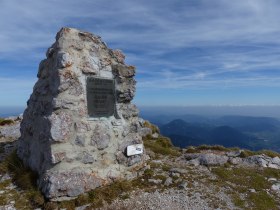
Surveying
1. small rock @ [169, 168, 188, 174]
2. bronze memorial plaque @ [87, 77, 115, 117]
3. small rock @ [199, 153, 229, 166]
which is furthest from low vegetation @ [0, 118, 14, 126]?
small rock @ [199, 153, 229, 166]

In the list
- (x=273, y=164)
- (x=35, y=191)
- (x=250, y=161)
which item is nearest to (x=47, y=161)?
(x=35, y=191)

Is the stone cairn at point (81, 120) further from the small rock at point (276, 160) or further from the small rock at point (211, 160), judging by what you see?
the small rock at point (276, 160)

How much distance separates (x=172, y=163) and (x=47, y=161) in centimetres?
718

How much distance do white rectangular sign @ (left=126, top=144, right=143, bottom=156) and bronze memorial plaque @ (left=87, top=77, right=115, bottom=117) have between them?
1.81 metres

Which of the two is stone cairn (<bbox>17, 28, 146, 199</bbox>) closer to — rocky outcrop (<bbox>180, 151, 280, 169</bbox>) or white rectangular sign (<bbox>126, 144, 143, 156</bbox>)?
white rectangular sign (<bbox>126, 144, 143, 156</bbox>)

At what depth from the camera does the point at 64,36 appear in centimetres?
1168

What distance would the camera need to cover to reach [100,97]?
12273 millimetres

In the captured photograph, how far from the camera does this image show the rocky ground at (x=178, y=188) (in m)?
10.3

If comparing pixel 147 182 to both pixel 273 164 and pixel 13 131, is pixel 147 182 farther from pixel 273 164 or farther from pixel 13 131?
pixel 13 131

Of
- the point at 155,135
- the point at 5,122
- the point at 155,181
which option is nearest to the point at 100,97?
the point at 155,181

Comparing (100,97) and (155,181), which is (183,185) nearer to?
(155,181)

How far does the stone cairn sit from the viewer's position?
10758 mm

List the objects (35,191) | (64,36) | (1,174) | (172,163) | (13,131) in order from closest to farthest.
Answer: (35,191), (64,36), (1,174), (172,163), (13,131)

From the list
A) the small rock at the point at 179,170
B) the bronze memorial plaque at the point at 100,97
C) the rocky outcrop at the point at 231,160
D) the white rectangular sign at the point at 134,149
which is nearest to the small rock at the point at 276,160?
the rocky outcrop at the point at 231,160
